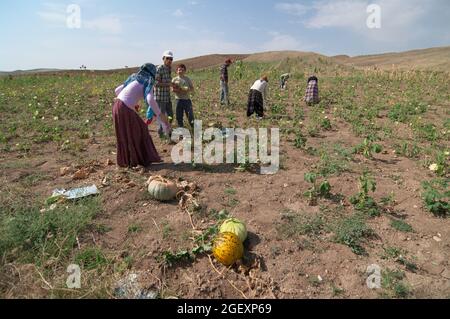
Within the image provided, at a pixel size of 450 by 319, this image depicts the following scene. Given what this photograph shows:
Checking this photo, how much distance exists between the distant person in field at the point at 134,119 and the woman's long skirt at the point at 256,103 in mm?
4555

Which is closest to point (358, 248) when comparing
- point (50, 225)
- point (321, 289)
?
point (321, 289)

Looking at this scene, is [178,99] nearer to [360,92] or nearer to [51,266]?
[51,266]

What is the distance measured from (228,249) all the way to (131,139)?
9.38 ft

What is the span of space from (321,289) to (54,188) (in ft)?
13.2

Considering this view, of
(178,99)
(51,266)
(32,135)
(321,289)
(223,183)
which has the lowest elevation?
(321,289)

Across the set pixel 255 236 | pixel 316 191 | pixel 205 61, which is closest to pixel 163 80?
pixel 316 191

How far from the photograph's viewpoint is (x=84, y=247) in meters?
3.64

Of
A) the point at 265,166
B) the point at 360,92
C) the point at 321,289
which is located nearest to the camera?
the point at 321,289

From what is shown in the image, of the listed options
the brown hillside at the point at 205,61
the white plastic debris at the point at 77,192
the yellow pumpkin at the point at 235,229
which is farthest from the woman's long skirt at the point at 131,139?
the brown hillside at the point at 205,61

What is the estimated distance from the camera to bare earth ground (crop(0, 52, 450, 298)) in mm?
3180

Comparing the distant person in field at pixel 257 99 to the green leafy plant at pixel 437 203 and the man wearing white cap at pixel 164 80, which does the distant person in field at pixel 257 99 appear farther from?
the green leafy plant at pixel 437 203

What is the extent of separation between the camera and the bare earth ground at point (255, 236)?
3180 millimetres

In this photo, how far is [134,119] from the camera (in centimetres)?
537
